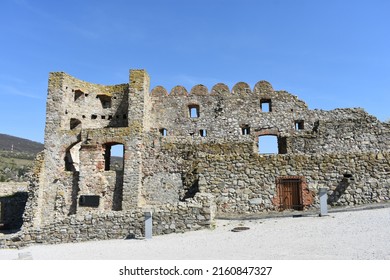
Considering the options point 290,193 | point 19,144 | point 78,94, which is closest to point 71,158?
point 78,94

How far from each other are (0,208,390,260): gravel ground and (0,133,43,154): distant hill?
7796 cm

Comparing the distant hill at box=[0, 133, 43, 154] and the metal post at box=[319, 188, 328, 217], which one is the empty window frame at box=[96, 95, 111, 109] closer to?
the metal post at box=[319, 188, 328, 217]

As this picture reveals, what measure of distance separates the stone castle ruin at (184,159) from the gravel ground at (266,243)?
1.07 meters

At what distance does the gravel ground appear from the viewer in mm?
8289

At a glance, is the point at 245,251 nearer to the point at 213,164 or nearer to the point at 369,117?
the point at 213,164

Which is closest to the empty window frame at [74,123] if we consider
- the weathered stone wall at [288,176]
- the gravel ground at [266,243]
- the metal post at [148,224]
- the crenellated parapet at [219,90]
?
the crenellated parapet at [219,90]

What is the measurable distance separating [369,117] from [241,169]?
11926 mm

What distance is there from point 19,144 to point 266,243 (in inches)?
3652

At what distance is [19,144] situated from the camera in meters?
89.2

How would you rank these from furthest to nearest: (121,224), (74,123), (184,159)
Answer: (74,123) < (184,159) < (121,224)

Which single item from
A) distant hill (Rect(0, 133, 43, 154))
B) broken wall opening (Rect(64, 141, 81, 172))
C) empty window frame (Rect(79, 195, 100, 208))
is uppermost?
distant hill (Rect(0, 133, 43, 154))

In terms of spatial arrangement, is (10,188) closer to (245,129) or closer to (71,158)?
(71,158)

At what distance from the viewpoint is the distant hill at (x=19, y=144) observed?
83.0m

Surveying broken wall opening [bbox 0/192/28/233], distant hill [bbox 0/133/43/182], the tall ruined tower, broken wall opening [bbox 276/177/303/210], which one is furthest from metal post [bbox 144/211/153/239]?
distant hill [bbox 0/133/43/182]
